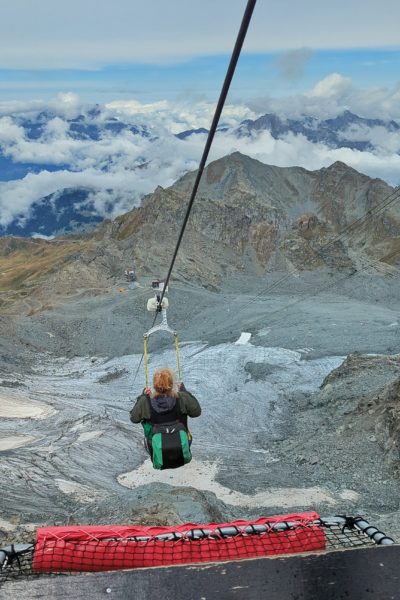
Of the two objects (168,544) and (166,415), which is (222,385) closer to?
(166,415)

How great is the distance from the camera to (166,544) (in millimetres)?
4988

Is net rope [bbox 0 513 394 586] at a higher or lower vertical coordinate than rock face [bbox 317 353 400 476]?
higher

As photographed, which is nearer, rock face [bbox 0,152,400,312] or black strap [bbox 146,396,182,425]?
black strap [bbox 146,396,182,425]

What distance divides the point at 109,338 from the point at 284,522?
42444mm

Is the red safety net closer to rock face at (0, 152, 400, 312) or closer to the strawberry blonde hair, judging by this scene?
the strawberry blonde hair

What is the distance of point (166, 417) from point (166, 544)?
2.65 metres

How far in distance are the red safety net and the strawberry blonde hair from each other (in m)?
2.43

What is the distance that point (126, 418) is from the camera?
28516 millimetres

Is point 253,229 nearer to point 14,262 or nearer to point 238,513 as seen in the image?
point 238,513

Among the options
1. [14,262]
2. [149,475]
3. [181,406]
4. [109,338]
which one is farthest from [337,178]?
[181,406]

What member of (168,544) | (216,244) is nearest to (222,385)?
(168,544)

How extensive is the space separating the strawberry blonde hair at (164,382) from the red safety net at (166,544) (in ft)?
7.97

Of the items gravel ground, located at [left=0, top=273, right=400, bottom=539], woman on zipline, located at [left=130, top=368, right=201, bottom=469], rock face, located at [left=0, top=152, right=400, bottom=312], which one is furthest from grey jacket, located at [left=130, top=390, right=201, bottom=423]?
rock face, located at [left=0, top=152, right=400, bottom=312]

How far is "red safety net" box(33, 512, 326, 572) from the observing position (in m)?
4.83
